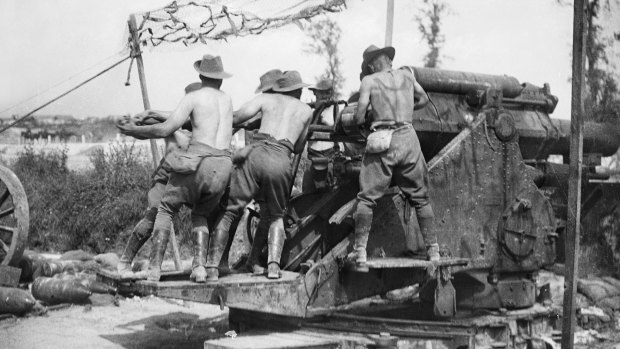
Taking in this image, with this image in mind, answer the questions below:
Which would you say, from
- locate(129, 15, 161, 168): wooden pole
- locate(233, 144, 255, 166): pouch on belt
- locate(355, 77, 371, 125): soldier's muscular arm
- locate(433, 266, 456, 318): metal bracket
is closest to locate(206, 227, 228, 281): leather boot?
locate(233, 144, 255, 166): pouch on belt

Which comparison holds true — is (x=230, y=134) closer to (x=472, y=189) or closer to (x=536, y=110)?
(x=472, y=189)

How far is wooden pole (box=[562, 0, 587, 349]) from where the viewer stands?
6.01 m

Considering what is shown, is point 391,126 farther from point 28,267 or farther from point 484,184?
point 28,267

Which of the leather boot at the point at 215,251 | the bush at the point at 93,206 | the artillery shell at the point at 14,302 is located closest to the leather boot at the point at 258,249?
the leather boot at the point at 215,251

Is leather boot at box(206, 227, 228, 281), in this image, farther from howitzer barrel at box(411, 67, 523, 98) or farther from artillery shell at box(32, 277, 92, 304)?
artillery shell at box(32, 277, 92, 304)

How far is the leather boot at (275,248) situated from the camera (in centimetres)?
683

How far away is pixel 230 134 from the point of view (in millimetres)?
6996

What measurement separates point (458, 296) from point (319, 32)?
16.5 metres

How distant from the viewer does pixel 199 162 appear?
21.9 ft

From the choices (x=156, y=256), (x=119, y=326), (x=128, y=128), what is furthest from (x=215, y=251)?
(x=119, y=326)

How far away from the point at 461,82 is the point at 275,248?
2841 millimetres

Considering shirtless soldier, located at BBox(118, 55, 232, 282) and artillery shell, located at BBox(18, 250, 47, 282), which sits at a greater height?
shirtless soldier, located at BBox(118, 55, 232, 282)

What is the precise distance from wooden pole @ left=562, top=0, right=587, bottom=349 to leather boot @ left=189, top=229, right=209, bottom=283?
285 cm

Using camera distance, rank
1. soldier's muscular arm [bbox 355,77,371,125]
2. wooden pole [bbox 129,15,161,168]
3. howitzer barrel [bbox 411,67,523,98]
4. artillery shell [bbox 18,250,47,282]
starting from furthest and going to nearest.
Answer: artillery shell [bbox 18,250,47,282], wooden pole [bbox 129,15,161,168], howitzer barrel [bbox 411,67,523,98], soldier's muscular arm [bbox 355,77,371,125]
